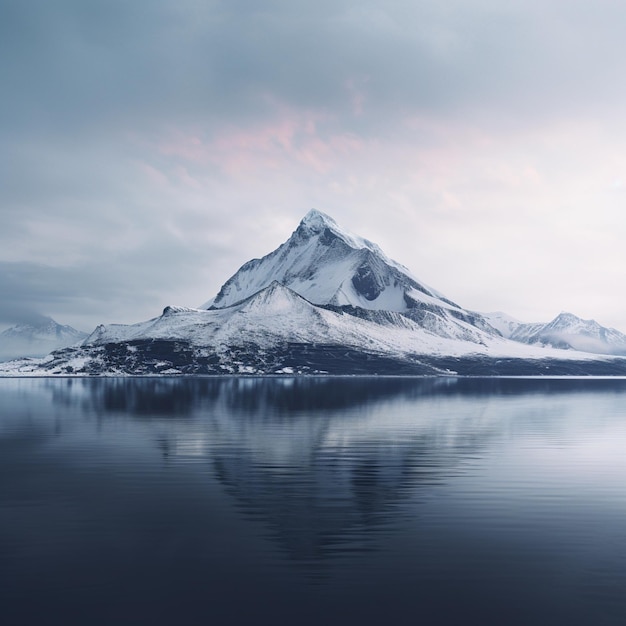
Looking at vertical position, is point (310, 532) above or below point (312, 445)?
below

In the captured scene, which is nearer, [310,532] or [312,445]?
[310,532]

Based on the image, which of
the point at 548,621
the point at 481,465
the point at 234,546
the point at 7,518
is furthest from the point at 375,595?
the point at 481,465

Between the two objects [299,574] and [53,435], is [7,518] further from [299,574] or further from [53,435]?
[53,435]

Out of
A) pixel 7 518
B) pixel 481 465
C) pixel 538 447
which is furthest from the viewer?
pixel 538 447

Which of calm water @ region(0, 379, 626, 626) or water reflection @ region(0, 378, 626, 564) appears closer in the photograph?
calm water @ region(0, 379, 626, 626)

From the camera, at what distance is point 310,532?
135 feet

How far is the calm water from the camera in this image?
2942cm

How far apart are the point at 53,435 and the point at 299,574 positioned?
240 ft

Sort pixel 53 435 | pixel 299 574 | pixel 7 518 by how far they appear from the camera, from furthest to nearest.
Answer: pixel 53 435, pixel 7 518, pixel 299 574

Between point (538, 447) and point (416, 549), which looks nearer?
point (416, 549)

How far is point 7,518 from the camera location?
44.4 metres

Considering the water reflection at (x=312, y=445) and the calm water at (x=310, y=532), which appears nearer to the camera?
the calm water at (x=310, y=532)

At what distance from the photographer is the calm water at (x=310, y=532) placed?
29.4 m

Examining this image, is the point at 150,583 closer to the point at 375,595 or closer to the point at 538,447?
the point at 375,595
